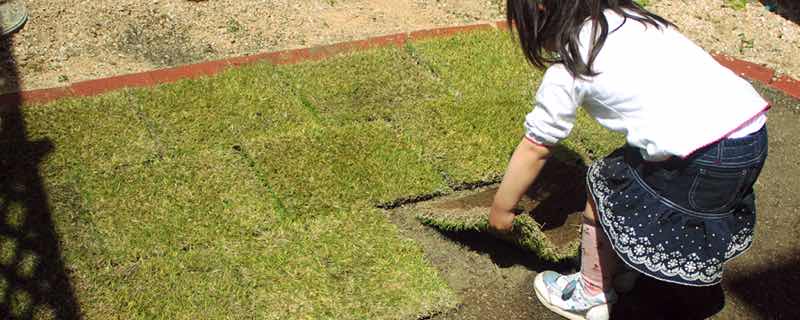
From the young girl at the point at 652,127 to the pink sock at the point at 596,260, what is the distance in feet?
0.52

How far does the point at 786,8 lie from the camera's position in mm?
6125

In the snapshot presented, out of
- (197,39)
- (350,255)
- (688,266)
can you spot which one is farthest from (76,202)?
(688,266)

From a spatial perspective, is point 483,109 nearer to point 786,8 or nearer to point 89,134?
point 89,134

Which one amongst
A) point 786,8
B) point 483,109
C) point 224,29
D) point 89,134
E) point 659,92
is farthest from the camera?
point 786,8

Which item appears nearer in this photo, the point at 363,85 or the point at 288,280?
the point at 288,280

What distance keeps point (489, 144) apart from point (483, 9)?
6.01 feet

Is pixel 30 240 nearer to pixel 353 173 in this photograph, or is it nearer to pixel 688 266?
pixel 353 173

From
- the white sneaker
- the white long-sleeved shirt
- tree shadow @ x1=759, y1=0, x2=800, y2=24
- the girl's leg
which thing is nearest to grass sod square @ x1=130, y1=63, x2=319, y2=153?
the white sneaker

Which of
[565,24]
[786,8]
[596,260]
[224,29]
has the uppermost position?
[565,24]

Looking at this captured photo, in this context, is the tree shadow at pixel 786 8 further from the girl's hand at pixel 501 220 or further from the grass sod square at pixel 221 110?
the girl's hand at pixel 501 220

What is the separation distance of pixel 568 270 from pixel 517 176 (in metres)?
0.83

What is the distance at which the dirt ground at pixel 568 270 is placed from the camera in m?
3.19

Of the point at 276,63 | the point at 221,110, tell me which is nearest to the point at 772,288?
the point at 221,110

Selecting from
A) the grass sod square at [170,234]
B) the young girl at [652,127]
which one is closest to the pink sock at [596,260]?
the young girl at [652,127]
